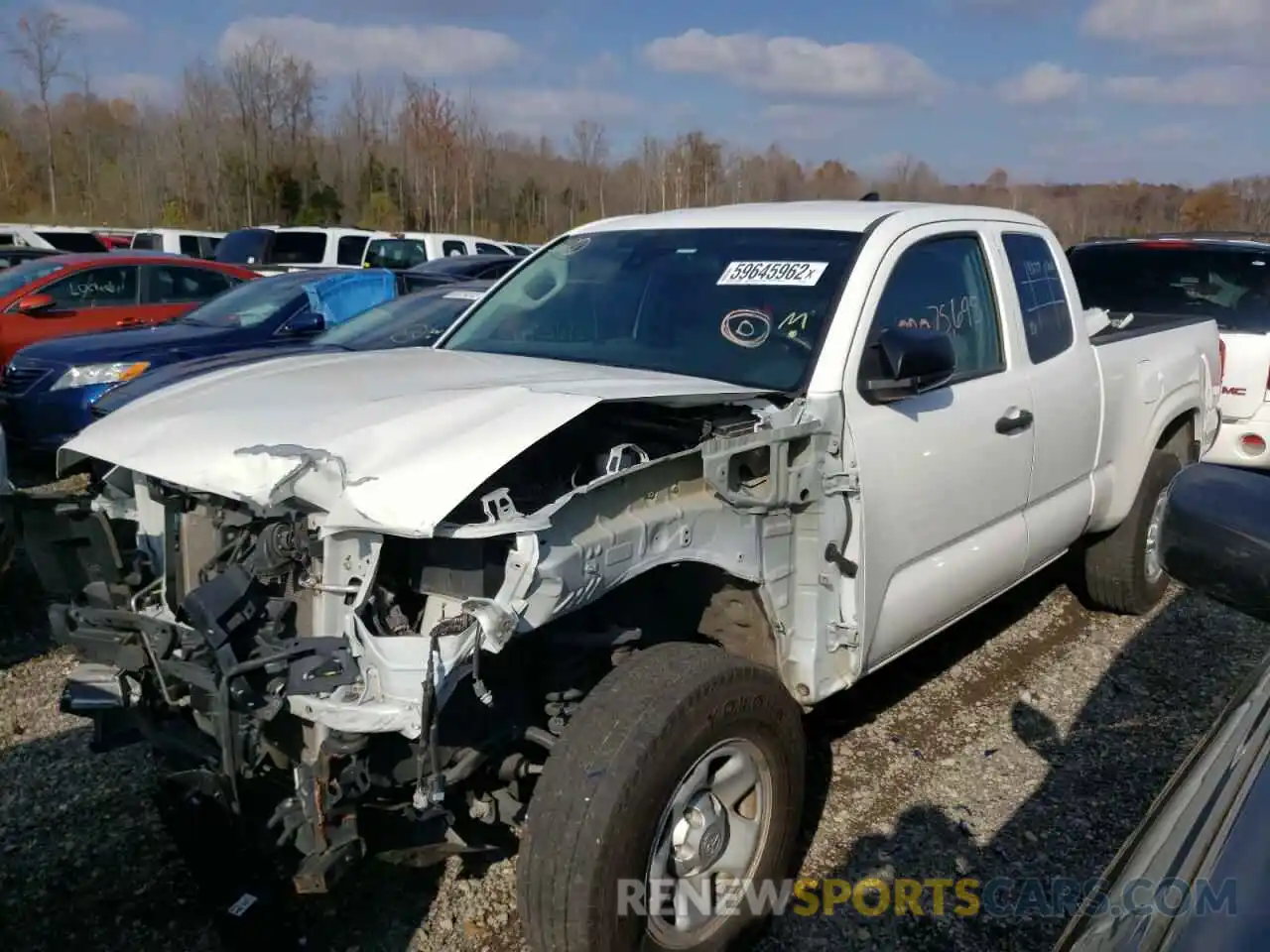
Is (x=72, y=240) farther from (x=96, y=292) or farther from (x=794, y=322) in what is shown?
(x=794, y=322)

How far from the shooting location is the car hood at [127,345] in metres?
7.88

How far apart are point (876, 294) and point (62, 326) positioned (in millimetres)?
9158

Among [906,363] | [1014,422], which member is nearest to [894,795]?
[1014,422]

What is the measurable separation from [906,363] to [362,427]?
160 centimetres

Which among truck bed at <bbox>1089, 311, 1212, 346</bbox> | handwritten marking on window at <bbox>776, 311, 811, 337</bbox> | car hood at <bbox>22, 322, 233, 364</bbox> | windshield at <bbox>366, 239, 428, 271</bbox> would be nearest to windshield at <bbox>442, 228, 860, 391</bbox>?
handwritten marking on window at <bbox>776, 311, 811, 337</bbox>

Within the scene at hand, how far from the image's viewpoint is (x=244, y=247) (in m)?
17.9

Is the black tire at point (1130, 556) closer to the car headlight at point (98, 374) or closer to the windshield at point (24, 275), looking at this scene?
the car headlight at point (98, 374)

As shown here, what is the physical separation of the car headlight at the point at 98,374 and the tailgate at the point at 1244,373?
770 cm

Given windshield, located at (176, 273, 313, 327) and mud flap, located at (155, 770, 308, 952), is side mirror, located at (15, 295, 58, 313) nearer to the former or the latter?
windshield, located at (176, 273, 313, 327)

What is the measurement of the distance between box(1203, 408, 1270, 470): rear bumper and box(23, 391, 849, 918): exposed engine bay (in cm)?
537

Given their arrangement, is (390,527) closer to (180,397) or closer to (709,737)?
(709,737)

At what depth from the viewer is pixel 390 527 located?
7.41 ft

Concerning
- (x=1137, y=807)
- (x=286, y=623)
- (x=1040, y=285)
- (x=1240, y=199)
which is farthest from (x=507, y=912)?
→ (x=1240, y=199)

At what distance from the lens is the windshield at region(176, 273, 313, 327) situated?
28.5 ft
